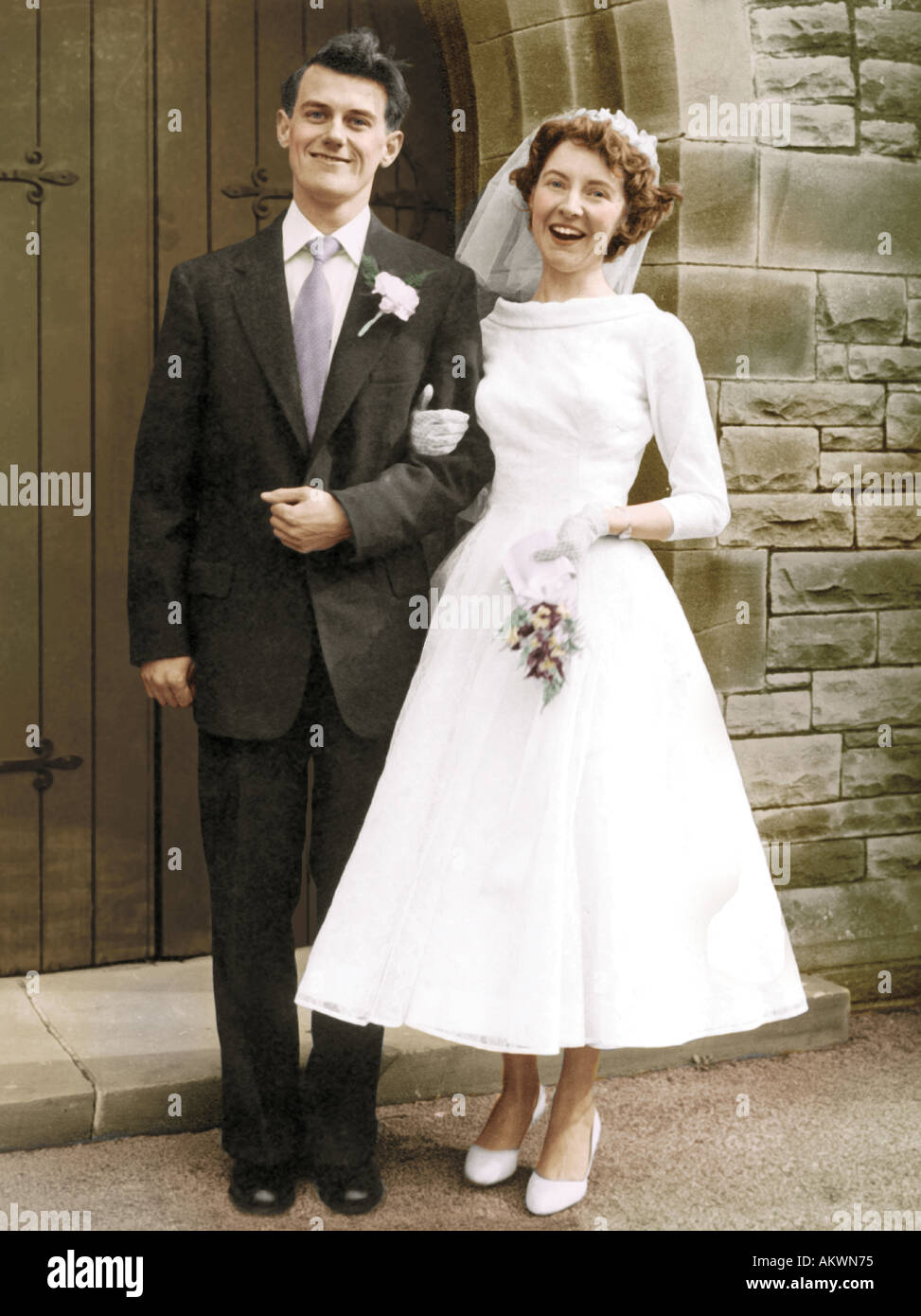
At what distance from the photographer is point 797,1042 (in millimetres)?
3682

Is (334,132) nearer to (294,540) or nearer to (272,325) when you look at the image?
(272,325)

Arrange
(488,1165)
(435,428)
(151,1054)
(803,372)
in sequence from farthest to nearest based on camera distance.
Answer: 1. (803,372)
2. (151,1054)
3. (488,1165)
4. (435,428)

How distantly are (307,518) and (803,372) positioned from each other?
5.64ft

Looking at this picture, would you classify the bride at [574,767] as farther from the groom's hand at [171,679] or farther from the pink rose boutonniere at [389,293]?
the groom's hand at [171,679]

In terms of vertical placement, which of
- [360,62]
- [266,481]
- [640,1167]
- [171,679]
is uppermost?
[360,62]

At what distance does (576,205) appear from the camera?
2684 millimetres

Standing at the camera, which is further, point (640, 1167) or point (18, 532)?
point (18, 532)

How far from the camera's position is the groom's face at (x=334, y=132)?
257cm

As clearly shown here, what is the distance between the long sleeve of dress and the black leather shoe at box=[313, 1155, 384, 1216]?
132cm

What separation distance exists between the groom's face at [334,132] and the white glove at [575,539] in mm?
710

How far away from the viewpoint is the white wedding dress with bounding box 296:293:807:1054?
8.35 feet

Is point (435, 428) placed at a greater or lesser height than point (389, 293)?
lesser

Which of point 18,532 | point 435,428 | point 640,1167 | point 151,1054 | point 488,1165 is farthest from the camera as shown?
point 18,532

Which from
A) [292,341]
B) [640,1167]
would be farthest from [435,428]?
[640,1167]
